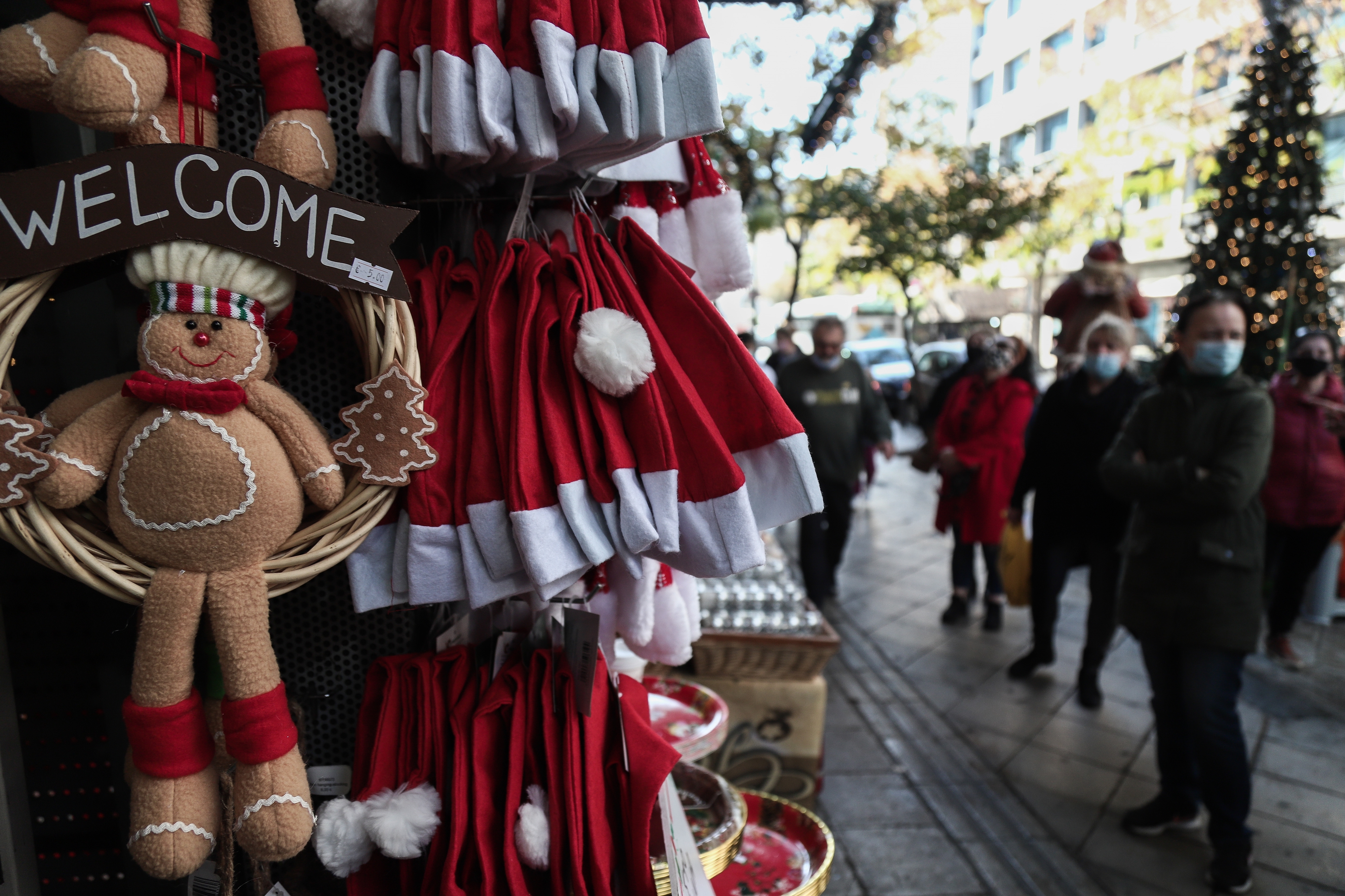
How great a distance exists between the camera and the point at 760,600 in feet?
10.2

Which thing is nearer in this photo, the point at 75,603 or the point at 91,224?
the point at 91,224

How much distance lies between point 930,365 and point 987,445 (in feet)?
35.5

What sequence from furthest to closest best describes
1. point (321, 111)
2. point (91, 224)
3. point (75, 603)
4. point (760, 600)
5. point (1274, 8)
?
point (1274, 8) → point (760, 600) → point (75, 603) → point (321, 111) → point (91, 224)

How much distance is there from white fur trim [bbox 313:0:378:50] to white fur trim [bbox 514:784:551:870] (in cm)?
25

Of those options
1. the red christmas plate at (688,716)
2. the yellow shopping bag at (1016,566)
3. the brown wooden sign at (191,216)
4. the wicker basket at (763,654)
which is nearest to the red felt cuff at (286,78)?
the brown wooden sign at (191,216)

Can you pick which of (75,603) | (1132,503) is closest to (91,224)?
(75,603)

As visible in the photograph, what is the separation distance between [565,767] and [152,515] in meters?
0.61

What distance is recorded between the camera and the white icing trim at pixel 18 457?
0.84m

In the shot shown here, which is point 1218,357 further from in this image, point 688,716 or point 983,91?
point 983,91

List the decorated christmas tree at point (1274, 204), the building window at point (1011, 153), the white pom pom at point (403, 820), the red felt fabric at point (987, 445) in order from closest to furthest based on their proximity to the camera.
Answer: the white pom pom at point (403, 820) < the decorated christmas tree at point (1274, 204) < the red felt fabric at point (987, 445) < the building window at point (1011, 153)

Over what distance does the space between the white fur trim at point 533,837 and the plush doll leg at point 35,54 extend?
1.03 m

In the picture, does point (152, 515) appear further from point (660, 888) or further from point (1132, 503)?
point (1132, 503)

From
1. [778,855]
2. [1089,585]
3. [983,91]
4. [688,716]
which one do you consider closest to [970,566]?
[1089,585]

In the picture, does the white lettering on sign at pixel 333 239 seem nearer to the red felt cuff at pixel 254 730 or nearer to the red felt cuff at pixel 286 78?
the red felt cuff at pixel 286 78
